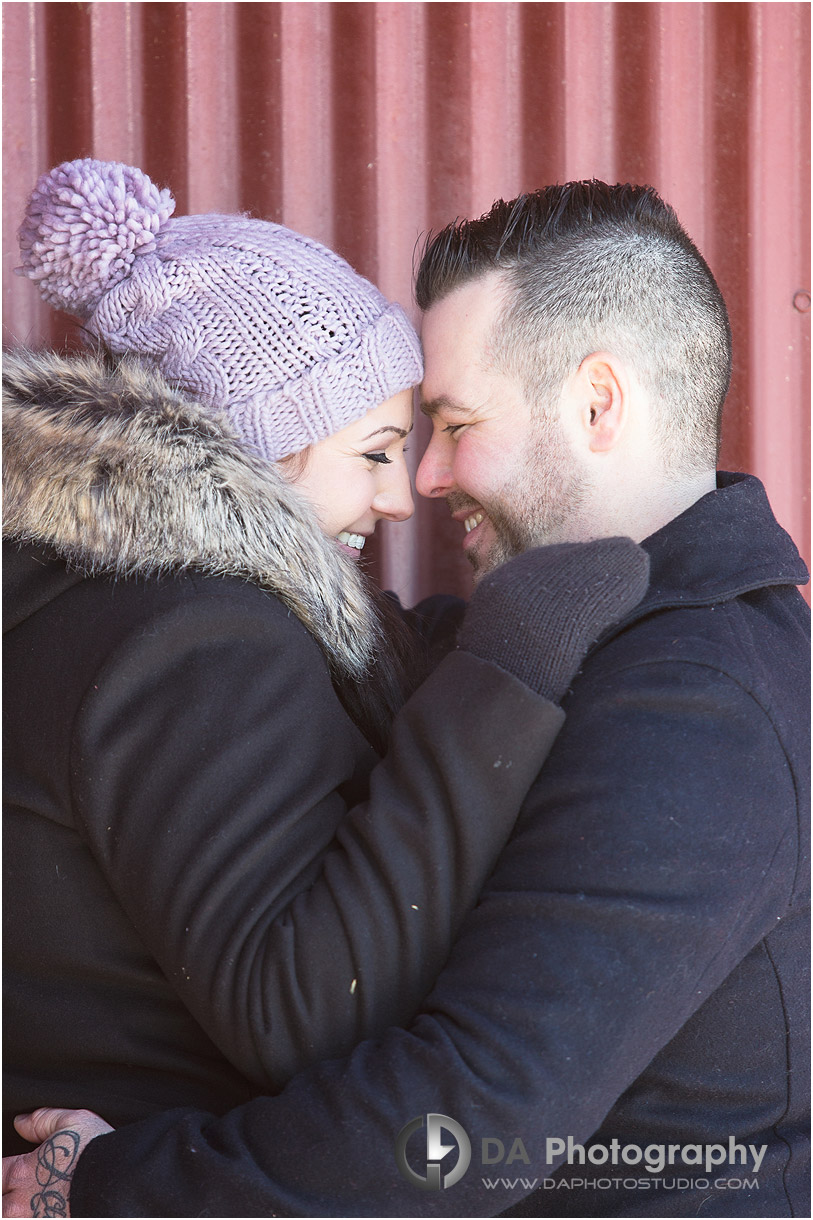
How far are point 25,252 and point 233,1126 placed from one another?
1328 mm

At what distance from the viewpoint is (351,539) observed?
1.88 meters

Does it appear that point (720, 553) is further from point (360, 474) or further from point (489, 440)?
point (360, 474)

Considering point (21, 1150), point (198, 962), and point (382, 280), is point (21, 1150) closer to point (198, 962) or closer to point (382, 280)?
point (198, 962)

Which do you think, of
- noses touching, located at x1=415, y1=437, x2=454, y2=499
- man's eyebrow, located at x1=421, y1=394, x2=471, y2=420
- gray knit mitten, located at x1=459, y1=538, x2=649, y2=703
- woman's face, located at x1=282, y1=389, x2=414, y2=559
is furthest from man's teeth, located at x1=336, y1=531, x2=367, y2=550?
gray knit mitten, located at x1=459, y1=538, x2=649, y2=703

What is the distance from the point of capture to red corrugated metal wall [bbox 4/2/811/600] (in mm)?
2207

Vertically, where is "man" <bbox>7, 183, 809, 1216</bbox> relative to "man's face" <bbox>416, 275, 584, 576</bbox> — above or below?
below

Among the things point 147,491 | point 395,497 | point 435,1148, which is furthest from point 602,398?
point 435,1148

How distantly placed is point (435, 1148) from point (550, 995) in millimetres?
204

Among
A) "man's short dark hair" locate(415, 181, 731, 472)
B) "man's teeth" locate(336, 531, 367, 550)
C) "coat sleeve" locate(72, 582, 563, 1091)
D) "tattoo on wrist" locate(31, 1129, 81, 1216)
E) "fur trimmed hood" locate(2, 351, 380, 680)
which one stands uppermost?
"man's short dark hair" locate(415, 181, 731, 472)

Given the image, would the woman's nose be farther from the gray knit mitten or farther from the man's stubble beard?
the gray knit mitten

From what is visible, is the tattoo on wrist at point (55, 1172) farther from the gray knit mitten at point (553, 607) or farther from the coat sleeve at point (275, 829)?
the gray knit mitten at point (553, 607)

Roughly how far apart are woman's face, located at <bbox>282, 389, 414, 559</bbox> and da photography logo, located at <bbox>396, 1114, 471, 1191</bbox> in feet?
2.84

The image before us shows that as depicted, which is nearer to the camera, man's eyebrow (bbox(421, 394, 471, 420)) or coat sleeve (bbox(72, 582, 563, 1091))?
coat sleeve (bbox(72, 582, 563, 1091))

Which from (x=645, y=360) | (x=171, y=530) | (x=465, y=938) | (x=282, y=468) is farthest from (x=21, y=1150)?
(x=645, y=360)
